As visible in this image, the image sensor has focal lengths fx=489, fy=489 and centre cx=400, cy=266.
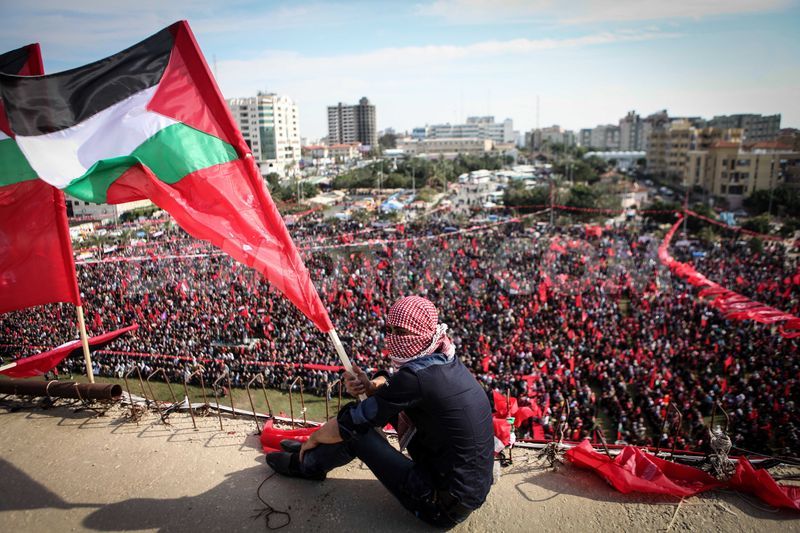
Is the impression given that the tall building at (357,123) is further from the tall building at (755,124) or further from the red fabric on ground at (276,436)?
the red fabric on ground at (276,436)

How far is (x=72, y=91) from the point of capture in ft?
10.7

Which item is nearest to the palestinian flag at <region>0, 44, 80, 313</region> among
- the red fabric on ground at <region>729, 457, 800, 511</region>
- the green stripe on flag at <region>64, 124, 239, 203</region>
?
the green stripe on flag at <region>64, 124, 239, 203</region>

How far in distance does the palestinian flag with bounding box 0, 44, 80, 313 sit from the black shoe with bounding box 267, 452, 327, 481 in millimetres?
2348

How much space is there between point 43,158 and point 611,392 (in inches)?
382

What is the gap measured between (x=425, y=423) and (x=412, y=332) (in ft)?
1.59

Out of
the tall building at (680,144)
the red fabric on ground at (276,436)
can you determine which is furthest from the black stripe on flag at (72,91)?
the tall building at (680,144)

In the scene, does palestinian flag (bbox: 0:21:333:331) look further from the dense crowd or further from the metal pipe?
the dense crowd

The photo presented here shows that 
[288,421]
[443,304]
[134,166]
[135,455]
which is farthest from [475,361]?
[134,166]

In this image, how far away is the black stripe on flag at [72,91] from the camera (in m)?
3.22

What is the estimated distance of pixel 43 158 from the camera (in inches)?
129

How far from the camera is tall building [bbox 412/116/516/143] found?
135250 mm

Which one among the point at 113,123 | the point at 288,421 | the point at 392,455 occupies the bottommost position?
the point at 288,421

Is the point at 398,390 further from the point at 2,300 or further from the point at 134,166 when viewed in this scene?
the point at 2,300

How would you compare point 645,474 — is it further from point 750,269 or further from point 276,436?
point 750,269
